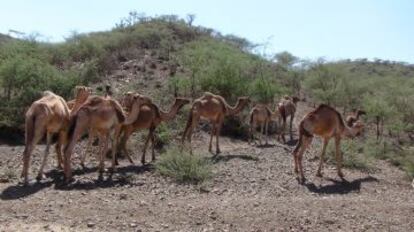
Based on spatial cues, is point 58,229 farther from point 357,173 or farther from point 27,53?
point 27,53

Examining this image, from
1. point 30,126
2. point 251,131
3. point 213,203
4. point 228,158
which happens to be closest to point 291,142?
point 251,131

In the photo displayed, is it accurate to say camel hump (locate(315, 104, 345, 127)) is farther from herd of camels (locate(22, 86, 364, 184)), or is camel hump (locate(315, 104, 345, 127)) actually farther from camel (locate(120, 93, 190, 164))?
camel (locate(120, 93, 190, 164))

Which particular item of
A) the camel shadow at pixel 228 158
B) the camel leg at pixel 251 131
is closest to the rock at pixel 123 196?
the camel shadow at pixel 228 158

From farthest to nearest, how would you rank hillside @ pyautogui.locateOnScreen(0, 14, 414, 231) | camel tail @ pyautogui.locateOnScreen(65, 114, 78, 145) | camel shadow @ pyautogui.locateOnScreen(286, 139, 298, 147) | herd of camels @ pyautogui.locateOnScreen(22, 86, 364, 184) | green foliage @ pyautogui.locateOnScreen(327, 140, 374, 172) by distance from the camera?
camel shadow @ pyautogui.locateOnScreen(286, 139, 298, 147) → green foliage @ pyautogui.locateOnScreen(327, 140, 374, 172) → camel tail @ pyautogui.locateOnScreen(65, 114, 78, 145) → herd of camels @ pyautogui.locateOnScreen(22, 86, 364, 184) → hillside @ pyautogui.locateOnScreen(0, 14, 414, 231)

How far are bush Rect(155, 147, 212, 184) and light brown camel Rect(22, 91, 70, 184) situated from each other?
8.17 ft

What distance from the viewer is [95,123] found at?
14.1 meters

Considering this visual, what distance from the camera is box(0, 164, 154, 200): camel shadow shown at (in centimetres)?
1238

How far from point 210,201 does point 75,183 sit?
10.4 feet

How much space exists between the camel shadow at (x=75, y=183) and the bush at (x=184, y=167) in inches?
29.9

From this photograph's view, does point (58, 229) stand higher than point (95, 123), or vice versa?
point (95, 123)

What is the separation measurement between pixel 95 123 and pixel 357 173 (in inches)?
303

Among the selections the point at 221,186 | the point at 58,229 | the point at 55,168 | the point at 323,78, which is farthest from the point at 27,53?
the point at 323,78

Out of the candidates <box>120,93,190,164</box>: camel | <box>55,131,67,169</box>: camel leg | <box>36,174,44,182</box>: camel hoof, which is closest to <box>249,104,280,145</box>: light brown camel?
<box>120,93,190,164</box>: camel

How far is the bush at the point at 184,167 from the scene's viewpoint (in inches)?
548
